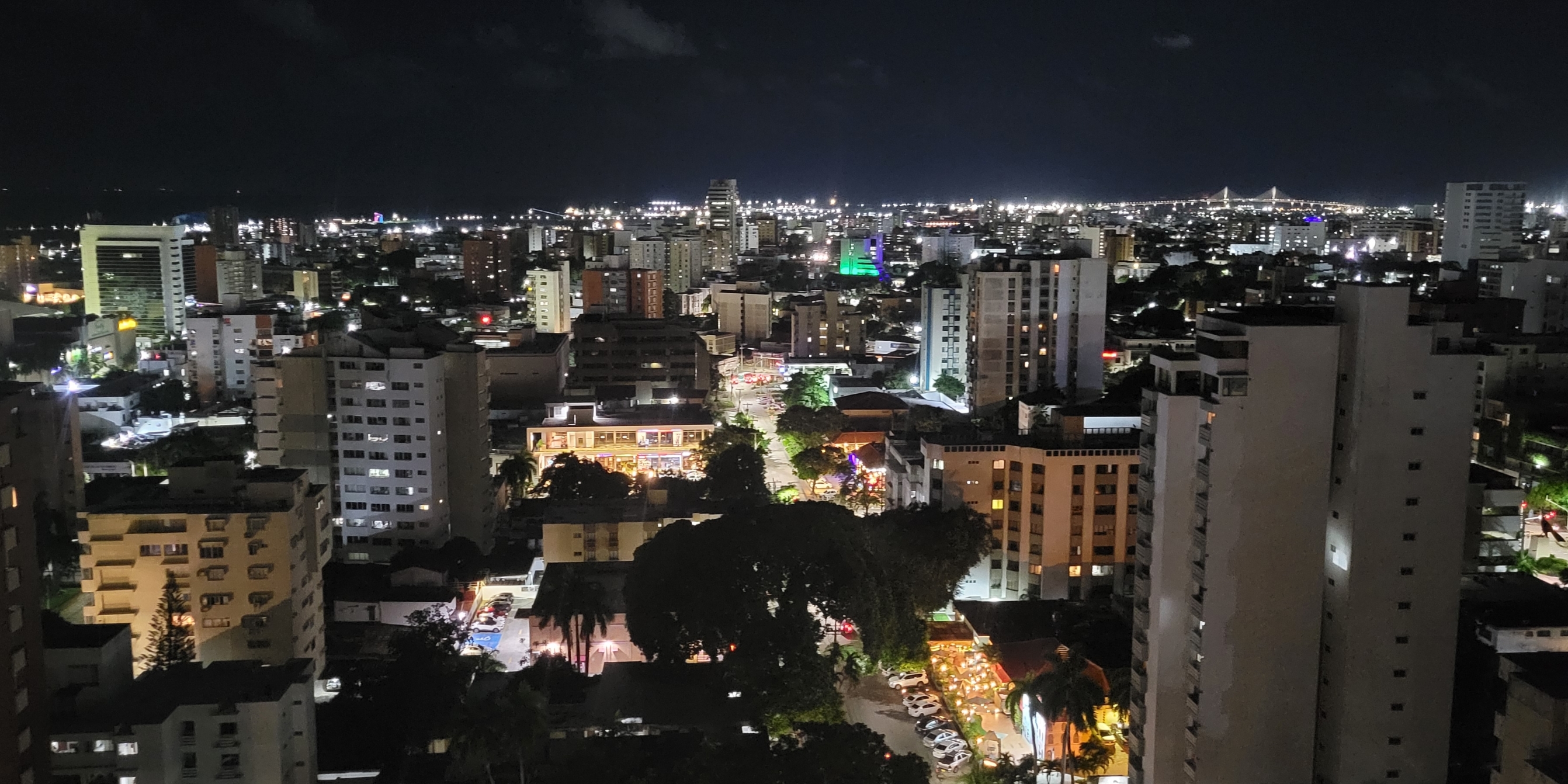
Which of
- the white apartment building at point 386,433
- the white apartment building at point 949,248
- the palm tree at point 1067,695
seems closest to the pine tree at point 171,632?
the white apartment building at point 386,433

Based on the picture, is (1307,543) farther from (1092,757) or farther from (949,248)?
(949,248)

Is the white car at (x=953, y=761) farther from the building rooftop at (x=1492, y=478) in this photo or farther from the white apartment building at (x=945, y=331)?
the white apartment building at (x=945, y=331)

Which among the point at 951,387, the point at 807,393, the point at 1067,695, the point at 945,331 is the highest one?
the point at 945,331

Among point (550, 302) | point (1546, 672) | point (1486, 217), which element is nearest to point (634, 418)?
point (550, 302)

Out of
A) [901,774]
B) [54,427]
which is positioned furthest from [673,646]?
[54,427]

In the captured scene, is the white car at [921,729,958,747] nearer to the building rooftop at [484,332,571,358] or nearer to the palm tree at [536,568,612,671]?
the palm tree at [536,568,612,671]

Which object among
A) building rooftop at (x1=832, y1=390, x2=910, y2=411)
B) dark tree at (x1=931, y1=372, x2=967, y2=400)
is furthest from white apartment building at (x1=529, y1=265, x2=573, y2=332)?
building rooftop at (x1=832, y1=390, x2=910, y2=411)
